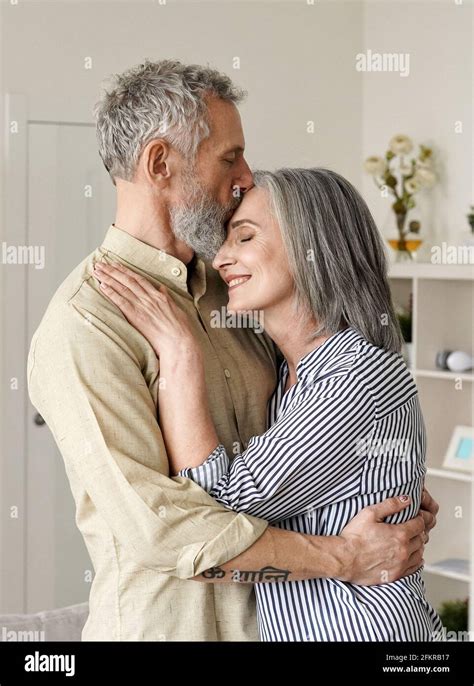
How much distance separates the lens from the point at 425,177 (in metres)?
3.99

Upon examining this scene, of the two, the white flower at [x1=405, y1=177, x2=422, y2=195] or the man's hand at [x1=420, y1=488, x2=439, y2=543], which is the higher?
the white flower at [x1=405, y1=177, x2=422, y2=195]

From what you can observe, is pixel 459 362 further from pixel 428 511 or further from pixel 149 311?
pixel 149 311

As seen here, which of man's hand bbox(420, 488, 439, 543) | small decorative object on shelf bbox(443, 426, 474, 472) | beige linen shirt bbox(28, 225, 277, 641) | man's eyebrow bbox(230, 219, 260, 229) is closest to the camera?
beige linen shirt bbox(28, 225, 277, 641)

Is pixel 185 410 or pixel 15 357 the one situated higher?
pixel 185 410

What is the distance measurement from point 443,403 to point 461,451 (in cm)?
23

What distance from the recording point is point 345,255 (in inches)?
65.1

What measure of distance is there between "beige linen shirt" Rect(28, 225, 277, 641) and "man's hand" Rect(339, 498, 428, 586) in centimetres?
19

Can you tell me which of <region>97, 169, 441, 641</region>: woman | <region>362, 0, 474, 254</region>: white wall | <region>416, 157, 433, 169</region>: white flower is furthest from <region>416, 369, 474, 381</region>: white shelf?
<region>97, 169, 441, 641</region>: woman

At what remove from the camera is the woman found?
153 centimetres

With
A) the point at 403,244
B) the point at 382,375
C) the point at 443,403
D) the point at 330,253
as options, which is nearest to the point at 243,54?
the point at 403,244

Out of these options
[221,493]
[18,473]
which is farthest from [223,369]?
[18,473]

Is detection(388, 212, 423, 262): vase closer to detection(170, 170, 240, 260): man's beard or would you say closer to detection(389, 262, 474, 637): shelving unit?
detection(389, 262, 474, 637): shelving unit

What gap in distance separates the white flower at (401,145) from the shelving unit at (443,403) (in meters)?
0.52

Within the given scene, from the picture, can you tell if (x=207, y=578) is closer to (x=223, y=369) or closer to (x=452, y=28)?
(x=223, y=369)
